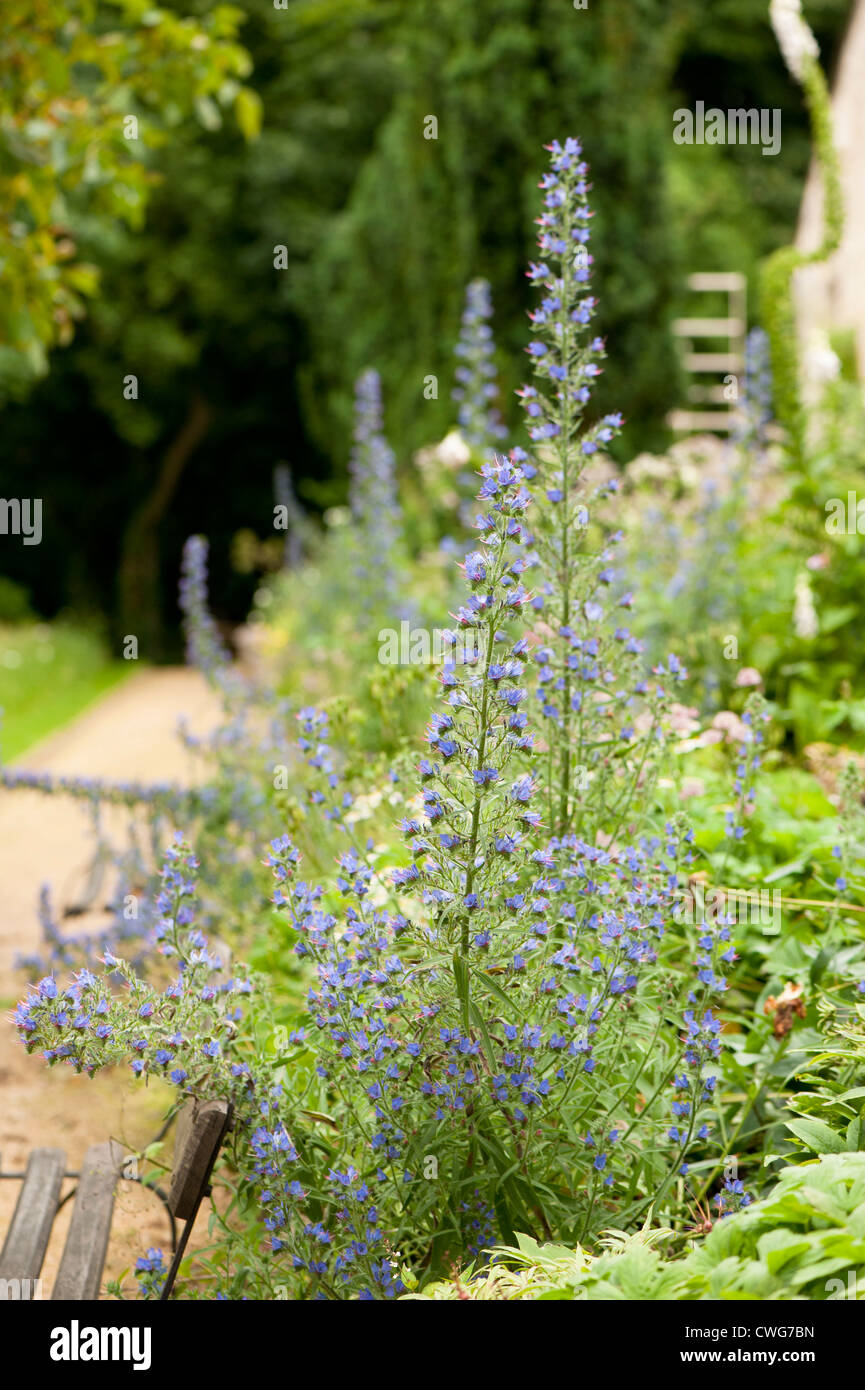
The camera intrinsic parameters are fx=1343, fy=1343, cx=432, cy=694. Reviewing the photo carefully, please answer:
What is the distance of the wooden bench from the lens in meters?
2.25

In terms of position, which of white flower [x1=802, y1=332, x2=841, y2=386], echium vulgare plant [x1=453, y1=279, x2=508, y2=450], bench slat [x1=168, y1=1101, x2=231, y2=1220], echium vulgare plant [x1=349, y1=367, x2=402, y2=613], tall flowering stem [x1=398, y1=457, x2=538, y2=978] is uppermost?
white flower [x1=802, y1=332, x2=841, y2=386]

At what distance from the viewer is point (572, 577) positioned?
2.98 meters

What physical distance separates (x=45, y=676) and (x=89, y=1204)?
12.4 m

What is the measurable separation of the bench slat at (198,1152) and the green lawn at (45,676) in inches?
336

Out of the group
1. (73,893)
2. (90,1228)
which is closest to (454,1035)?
(90,1228)

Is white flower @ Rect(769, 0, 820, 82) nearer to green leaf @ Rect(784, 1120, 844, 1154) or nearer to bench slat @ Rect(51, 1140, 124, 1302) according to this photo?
green leaf @ Rect(784, 1120, 844, 1154)

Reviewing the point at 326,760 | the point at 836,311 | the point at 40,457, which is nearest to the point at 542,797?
the point at 326,760

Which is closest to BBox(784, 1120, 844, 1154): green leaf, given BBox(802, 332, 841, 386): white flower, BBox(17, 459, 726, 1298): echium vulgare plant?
BBox(17, 459, 726, 1298): echium vulgare plant

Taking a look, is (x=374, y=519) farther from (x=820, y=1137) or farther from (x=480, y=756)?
(x=820, y=1137)

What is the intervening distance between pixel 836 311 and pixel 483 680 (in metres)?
9.06

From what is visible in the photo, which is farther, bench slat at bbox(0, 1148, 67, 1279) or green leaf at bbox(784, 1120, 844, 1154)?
bench slat at bbox(0, 1148, 67, 1279)

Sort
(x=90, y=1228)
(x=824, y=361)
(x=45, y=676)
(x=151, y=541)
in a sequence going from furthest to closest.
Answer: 1. (x=151, y=541)
2. (x=45, y=676)
3. (x=824, y=361)
4. (x=90, y=1228)

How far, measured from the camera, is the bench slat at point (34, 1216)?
2711 mm

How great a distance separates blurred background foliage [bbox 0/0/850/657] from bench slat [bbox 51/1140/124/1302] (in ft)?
11.0
